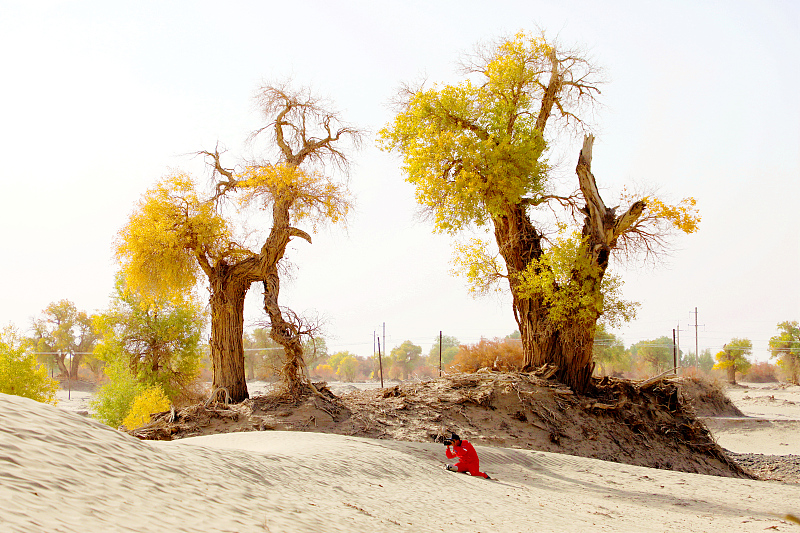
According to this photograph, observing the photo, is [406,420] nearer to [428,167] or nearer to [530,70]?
[428,167]

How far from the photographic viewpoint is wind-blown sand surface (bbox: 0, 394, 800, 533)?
5.05 metres

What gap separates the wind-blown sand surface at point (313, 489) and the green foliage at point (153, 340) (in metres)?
18.7

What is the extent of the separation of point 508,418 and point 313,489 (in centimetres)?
1005

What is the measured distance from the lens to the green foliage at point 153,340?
2958cm

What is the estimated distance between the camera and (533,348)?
20.0 metres

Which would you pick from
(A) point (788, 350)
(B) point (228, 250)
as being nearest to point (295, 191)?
(B) point (228, 250)

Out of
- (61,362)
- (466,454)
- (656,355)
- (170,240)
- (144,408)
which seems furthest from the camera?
(656,355)

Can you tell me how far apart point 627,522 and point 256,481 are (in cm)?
541

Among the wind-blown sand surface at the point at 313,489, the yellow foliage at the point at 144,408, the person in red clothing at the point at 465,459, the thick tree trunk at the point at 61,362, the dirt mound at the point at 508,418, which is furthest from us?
the thick tree trunk at the point at 61,362

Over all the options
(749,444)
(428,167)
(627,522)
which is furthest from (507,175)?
(749,444)

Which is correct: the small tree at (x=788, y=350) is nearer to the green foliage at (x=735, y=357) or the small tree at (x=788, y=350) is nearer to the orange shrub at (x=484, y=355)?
the green foliage at (x=735, y=357)

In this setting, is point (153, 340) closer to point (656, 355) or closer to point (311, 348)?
point (311, 348)

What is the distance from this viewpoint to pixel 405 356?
68875 mm

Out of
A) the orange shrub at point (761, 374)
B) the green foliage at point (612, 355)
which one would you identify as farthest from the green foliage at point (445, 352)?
the orange shrub at point (761, 374)
